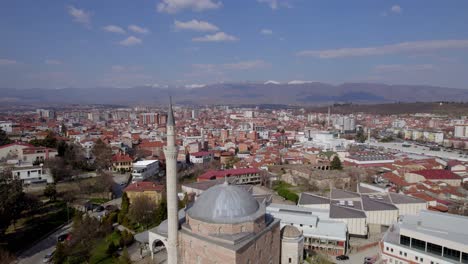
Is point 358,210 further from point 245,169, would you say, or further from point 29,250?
point 29,250

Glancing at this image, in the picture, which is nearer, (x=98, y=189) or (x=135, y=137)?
(x=98, y=189)

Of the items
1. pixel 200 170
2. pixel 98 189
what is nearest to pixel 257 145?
pixel 200 170

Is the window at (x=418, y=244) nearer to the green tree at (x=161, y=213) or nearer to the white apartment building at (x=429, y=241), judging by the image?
the white apartment building at (x=429, y=241)

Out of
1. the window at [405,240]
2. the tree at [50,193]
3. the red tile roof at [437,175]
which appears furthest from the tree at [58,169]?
the red tile roof at [437,175]

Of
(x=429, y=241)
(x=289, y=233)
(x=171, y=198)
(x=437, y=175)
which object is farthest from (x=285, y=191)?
(x=171, y=198)

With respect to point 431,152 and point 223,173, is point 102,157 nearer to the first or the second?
point 223,173

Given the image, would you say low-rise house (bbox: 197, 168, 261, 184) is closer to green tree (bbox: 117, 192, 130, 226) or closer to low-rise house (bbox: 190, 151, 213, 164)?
low-rise house (bbox: 190, 151, 213, 164)
